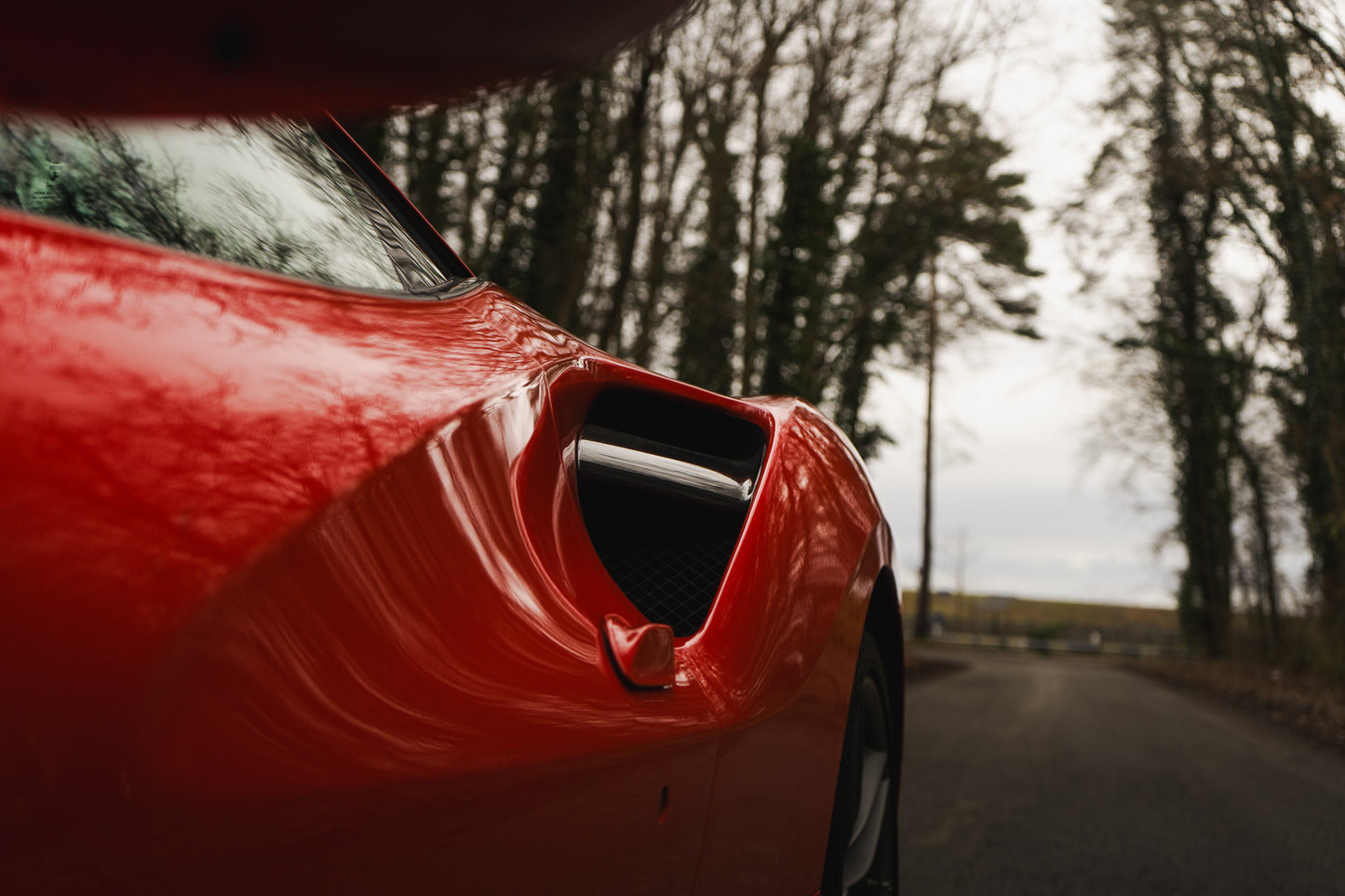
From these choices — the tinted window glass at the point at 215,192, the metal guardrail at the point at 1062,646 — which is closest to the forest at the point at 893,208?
the tinted window glass at the point at 215,192

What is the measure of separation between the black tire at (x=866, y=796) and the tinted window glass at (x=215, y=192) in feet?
3.34

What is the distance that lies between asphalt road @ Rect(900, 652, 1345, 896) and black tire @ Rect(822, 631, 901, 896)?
5.28 ft

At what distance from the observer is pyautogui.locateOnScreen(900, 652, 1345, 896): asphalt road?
12.5 feet

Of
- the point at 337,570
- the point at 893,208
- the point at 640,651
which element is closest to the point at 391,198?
the point at 640,651

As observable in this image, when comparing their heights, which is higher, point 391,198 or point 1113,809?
point 391,198

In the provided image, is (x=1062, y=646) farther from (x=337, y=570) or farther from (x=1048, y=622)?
(x=337, y=570)

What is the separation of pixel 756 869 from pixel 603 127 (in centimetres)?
1518

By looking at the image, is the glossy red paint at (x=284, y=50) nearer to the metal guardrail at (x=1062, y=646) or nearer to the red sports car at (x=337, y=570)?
the red sports car at (x=337, y=570)

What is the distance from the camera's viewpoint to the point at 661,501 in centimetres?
141

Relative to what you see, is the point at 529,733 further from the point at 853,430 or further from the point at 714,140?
the point at 853,430

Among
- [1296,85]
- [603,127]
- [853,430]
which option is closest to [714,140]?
[603,127]

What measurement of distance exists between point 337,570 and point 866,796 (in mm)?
1484

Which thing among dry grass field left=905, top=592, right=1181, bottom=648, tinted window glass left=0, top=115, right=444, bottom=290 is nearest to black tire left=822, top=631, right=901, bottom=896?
tinted window glass left=0, top=115, right=444, bottom=290

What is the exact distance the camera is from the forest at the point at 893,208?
1495 centimetres
